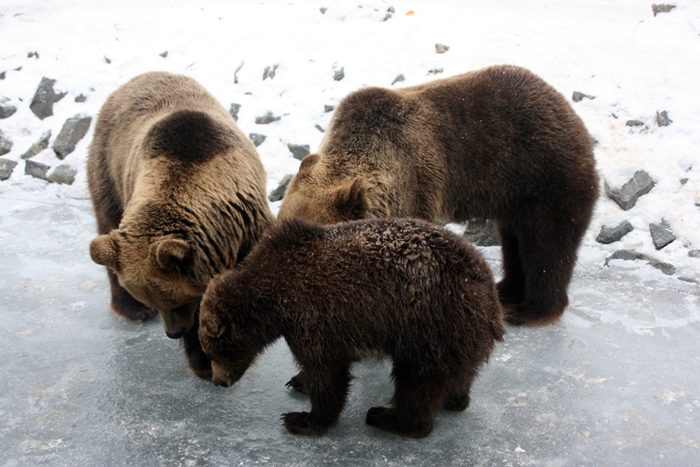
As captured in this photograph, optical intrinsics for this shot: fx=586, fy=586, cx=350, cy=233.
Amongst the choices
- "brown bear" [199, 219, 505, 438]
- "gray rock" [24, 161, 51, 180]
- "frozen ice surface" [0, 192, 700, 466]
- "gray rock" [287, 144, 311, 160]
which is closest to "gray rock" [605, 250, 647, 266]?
"frozen ice surface" [0, 192, 700, 466]

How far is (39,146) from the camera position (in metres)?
10.3

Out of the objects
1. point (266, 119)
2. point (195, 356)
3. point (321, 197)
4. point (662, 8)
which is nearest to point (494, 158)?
point (321, 197)

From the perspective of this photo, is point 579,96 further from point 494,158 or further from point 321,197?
point 321,197

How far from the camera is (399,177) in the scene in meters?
5.23

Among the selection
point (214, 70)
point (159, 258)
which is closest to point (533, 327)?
point (159, 258)

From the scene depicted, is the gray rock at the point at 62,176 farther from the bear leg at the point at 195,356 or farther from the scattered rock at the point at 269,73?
the bear leg at the point at 195,356

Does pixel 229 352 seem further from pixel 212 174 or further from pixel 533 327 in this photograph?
pixel 533 327

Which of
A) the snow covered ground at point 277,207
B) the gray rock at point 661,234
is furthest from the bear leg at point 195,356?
the gray rock at point 661,234

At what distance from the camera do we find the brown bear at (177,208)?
13.2 feet

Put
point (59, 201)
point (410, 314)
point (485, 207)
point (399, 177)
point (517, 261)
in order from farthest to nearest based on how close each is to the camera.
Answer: point (59, 201), point (517, 261), point (485, 207), point (399, 177), point (410, 314)

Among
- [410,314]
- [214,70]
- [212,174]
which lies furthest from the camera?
[214,70]

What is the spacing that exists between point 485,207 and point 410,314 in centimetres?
244

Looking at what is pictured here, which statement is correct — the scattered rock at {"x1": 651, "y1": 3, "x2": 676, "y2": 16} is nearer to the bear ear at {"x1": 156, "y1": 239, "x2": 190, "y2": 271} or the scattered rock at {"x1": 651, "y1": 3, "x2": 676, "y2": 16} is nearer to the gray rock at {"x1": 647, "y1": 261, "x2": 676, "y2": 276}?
the gray rock at {"x1": 647, "y1": 261, "x2": 676, "y2": 276}

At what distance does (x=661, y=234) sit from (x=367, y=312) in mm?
4852
